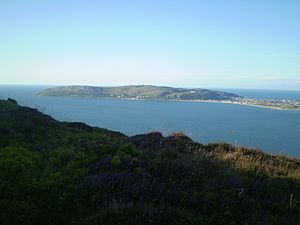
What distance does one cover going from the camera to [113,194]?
22.6 ft

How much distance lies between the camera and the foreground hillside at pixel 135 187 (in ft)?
19.5

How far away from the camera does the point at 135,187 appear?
7090 millimetres

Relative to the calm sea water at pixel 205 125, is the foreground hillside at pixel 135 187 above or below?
above

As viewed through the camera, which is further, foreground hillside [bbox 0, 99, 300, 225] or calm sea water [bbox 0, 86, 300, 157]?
calm sea water [bbox 0, 86, 300, 157]

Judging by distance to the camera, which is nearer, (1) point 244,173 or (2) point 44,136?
(1) point 244,173

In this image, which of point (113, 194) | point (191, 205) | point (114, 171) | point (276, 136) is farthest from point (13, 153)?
point (276, 136)

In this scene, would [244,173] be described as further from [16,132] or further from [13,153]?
[16,132]

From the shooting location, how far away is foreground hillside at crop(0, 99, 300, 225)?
234 inches

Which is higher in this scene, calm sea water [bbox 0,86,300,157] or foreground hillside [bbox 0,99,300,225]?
foreground hillside [bbox 0,99,300,225]

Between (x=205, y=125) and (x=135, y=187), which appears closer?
(x=135, y=187)

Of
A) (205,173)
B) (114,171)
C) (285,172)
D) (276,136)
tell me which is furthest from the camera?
(276,136)

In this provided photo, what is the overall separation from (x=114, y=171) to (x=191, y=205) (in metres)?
2.05

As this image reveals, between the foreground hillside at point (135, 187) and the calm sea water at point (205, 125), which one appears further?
the calm sea water at point (205, 125)

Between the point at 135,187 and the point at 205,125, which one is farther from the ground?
the point at 135,187
